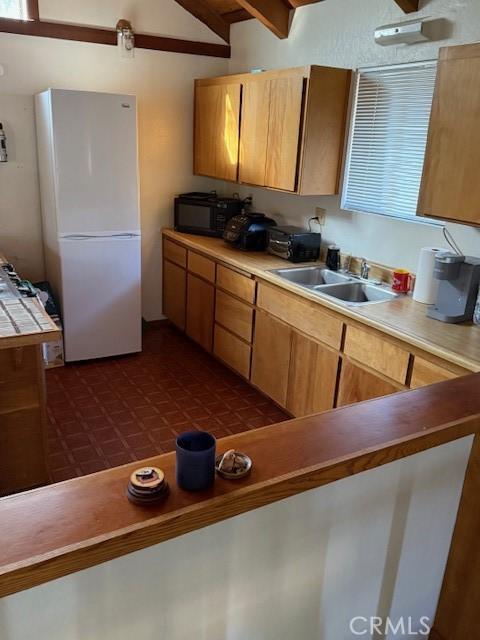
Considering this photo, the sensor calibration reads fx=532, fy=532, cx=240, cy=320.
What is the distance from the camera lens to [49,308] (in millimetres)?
3824

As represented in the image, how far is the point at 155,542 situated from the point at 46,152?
3417mm

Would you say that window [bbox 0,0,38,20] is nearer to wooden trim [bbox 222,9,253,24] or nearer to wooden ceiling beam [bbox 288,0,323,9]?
wooden trim [bbox 222,9,253,24]

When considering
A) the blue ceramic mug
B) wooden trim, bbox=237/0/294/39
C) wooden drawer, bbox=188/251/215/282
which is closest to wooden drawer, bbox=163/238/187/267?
wooden drawer, bbox=188/251/215/282

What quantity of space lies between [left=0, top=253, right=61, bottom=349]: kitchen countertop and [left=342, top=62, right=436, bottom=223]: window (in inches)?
80.1

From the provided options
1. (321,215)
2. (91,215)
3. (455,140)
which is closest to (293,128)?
(321,215)

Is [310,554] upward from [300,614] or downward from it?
upward

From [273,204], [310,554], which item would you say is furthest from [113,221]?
[310,554]

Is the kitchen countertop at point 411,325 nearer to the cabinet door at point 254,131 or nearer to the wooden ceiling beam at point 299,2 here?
the cabinet door at point 254,131

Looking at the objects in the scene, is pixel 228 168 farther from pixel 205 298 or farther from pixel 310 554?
pixel 310 554

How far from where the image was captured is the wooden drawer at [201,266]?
3947 millimetres

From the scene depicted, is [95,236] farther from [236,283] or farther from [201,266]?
[236,283]

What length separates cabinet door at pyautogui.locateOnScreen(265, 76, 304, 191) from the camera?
328 cm

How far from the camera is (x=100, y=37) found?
396 cm

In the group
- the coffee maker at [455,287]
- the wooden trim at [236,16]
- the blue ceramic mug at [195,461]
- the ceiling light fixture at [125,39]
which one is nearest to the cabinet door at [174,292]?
the ceiling light fixture at [125,39]
